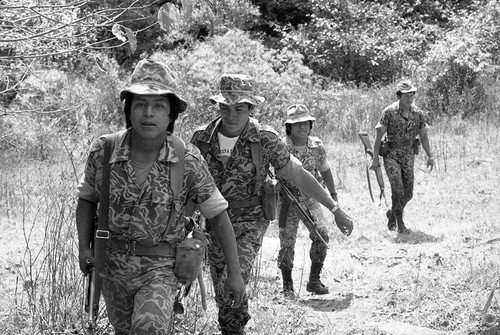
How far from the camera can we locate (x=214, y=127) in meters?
5.40

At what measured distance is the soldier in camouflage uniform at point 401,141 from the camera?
1045cm

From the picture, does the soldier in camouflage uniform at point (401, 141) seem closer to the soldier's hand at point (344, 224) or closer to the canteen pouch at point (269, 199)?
the soldier's hand at point (344, 224)

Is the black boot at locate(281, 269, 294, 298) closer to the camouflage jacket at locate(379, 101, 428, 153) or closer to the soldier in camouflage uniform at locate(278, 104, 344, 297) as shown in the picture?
the soldier in camouflage uniform at locate(278, 104, 344, 297)

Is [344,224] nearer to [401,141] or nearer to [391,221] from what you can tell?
[401,141]

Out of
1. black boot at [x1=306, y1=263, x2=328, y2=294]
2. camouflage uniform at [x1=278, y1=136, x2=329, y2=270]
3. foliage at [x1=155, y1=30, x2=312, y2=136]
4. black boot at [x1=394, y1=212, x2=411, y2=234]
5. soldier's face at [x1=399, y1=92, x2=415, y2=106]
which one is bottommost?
black boot at [x1=306, y1=263, x2=328, y2=294]

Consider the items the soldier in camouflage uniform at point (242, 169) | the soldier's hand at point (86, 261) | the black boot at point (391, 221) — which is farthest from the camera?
the black boot at point (391, 221)

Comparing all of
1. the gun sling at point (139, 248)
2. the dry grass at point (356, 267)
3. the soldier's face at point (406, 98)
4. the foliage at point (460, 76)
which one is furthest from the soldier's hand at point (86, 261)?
the foliage at point (460, 76)

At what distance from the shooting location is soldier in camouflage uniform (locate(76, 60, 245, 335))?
3.91m

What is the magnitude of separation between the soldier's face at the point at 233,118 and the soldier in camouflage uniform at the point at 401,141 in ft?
17.4

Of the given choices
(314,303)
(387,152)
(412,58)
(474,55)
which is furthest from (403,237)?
(412,58)

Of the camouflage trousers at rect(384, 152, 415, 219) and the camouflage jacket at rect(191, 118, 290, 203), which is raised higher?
the camouflage jacket at rect(191, 118, 290, 203)

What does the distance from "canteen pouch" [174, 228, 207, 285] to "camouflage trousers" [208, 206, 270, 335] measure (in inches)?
42.5

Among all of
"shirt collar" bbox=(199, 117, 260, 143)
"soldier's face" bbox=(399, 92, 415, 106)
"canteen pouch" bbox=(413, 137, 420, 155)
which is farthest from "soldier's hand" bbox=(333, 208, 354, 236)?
"canteen pouch" bbox=(413, 137, 420, 155)

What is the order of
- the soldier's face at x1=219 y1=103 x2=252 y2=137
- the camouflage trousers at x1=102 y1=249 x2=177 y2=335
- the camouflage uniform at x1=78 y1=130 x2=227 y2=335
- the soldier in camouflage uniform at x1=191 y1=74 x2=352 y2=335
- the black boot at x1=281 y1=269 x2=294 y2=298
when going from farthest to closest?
the black boot at x1=281 y1=269 x2=294 y2=298 → the soldier's face at x1=219 y1=103 x2=252 y2=137 → the soldier in camouflage uniform at x1=191 y1=74 x2=352 y2=335 → the camouflage uniform at x1=78 y1=130 x2=227 y2=335 → the camouflage trousers at x1=102 y1=249 x2=177 y2=335
